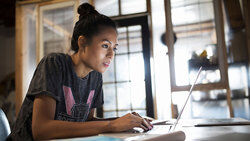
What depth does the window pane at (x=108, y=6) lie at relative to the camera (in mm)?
3662

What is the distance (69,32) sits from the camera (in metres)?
3.46

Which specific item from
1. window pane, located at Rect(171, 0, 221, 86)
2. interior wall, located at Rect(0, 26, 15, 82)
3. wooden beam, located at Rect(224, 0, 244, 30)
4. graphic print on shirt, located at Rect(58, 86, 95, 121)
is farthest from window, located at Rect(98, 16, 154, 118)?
graphic print on shirt, located at Rect(58, 86, 95, 121)

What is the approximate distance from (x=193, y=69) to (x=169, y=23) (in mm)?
667

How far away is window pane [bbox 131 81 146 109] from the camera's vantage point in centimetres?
346

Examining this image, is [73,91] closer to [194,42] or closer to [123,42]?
[194,42]

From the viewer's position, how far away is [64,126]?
734mm

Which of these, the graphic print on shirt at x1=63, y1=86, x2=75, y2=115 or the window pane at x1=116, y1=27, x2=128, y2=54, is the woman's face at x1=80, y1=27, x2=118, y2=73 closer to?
the graphic print on shirt at x1=63, y1=86, x2=75, y2=115

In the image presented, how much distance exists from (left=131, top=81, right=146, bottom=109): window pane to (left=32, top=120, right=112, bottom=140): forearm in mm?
2748

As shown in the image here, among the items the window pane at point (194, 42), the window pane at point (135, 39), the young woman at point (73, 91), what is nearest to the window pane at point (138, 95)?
the window pane at point (135, 39)

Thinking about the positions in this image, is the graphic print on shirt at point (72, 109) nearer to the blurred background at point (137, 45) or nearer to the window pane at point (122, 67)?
the blurred background at point (137, 45)

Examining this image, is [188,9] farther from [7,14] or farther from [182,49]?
[7,14]

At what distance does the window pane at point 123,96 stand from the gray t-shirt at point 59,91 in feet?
7.73

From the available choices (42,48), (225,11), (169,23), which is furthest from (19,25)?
(225,11)

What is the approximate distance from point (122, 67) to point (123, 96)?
0.47 meters
